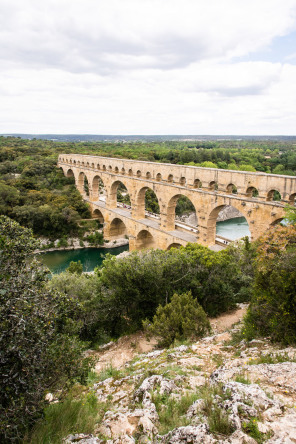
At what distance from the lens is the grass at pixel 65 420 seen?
3.58 metres

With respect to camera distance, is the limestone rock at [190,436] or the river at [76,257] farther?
the river at [76,257]

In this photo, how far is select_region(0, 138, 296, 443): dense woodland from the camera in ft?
12.1

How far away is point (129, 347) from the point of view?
8664 mm

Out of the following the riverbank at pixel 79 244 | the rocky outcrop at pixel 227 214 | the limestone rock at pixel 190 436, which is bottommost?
the riverbank at pixel 79 244

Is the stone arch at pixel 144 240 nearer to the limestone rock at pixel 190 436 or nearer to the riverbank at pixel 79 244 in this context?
the riverbank at pixel 79 244

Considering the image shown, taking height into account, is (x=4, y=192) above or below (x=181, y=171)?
below

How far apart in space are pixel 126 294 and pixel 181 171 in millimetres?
10336

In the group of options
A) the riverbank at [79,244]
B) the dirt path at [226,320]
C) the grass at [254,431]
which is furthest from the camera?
the riverbank at [79,244]

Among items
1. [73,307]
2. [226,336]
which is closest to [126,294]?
[226,336]

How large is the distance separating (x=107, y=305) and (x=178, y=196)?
10414 mm

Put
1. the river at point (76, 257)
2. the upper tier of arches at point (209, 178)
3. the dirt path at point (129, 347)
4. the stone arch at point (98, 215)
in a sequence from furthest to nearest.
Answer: the stone arch at point (98, 215) < the river at point (76, 257) < the upper tier of arches at point (209, 178) < the dirt path at point (129, 347)

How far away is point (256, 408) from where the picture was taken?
3453 mm

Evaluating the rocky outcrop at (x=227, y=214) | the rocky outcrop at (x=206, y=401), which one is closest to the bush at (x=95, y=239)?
the rocky outcrop at (x=227, y=214)

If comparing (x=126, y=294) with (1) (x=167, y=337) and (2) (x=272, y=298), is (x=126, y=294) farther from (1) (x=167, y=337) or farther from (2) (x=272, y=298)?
(2) (x=272, y=298)
